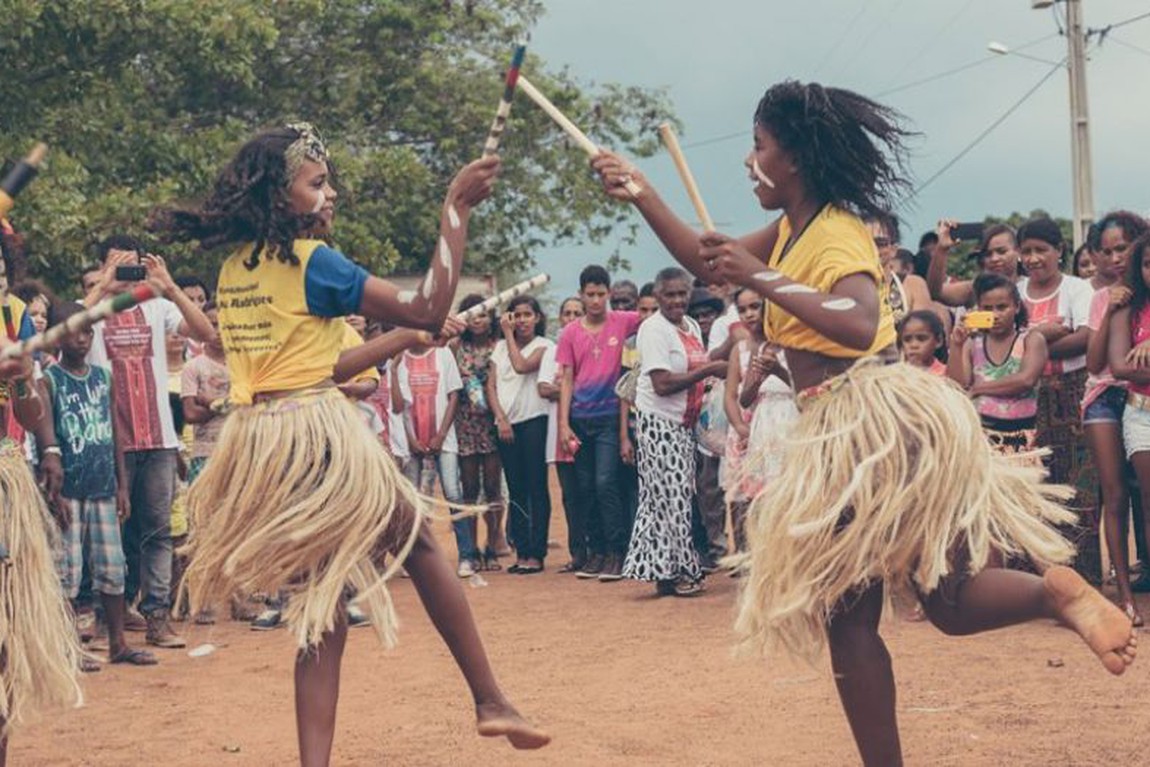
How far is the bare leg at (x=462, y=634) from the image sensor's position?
5.59 m

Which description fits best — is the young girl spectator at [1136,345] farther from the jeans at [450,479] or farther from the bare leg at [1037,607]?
the jeans at [450,479]

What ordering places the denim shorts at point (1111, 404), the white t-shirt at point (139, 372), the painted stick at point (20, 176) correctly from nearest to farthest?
the painted stick at point (20, 176)
the denim shorts at point (1111, 404)
the white t-shirt at point (139, 372)

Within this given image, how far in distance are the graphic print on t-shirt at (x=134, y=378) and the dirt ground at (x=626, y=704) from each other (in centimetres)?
124

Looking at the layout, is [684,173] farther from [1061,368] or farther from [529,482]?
[529,482]

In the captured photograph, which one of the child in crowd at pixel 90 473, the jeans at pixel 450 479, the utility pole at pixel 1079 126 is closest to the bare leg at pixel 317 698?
the child in crowd at pixel 90 473

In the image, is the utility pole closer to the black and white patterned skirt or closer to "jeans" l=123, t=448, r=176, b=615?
the black and white patterned skirt

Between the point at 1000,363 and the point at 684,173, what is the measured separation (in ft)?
12.7

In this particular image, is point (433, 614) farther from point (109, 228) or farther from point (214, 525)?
point (109, 228)

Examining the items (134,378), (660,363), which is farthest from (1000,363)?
(134,378)

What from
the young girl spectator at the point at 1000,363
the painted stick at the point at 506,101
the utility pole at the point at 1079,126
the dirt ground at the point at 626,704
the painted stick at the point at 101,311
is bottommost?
the dirt ground at the point at 626,704

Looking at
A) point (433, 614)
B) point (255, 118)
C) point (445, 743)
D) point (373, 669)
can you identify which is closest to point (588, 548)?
point (373, 669)

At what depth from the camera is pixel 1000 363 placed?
9.16m

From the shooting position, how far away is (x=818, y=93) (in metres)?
5.40

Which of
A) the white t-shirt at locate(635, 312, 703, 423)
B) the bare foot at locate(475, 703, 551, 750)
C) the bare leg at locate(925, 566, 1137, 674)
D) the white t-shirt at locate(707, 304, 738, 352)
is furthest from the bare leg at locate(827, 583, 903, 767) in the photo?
the white t-shirt at locate(707, 304, 738, 352)
